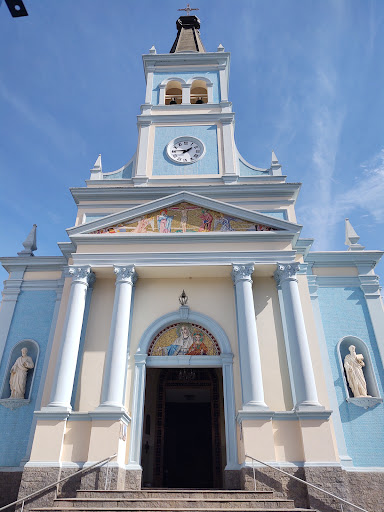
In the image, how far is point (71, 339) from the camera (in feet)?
34.8

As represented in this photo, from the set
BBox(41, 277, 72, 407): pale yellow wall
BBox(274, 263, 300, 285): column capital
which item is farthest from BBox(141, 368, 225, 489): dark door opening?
BBox(274, 263, 300, 285): column capital

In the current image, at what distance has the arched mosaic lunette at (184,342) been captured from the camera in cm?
1138

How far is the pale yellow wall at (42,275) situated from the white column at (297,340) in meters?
7.27

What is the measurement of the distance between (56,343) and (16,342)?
197 cm

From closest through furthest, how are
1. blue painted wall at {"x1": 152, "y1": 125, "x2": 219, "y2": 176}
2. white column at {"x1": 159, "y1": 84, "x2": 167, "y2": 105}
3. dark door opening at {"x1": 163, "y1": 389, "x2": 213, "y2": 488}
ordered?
dark door opening at {"x1": 163, "y1": 389, "x2": 213, "y2": 488} → blue painted wall at {"x1": 152, "y1": 125, "x2": 219, "y2": 176} → white column at {"x1": 159, "y1": 84, "x2": 167, "y2": 105}

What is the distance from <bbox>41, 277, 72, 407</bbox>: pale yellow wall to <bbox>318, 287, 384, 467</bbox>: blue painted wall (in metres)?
7.86

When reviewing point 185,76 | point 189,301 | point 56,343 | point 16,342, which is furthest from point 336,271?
point 185,76

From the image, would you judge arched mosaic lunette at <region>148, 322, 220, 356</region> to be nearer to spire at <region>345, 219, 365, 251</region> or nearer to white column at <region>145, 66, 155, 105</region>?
spire at <region>345, 219, 365, 251</region>

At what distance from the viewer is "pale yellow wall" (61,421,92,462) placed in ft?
31.1

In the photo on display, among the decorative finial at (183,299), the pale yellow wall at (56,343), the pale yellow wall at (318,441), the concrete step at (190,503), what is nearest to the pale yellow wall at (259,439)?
the pale yellow wall at (318,441)

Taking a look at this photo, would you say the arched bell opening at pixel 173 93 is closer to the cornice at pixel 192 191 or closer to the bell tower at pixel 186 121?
the bell tower at pixel 186 121

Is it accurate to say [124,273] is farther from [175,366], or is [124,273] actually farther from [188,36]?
[188,36]

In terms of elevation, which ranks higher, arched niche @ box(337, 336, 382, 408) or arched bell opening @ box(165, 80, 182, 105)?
arched bell opening @ box(165, 80, 182, 105)

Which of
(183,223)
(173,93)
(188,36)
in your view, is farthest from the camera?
(188,36)
